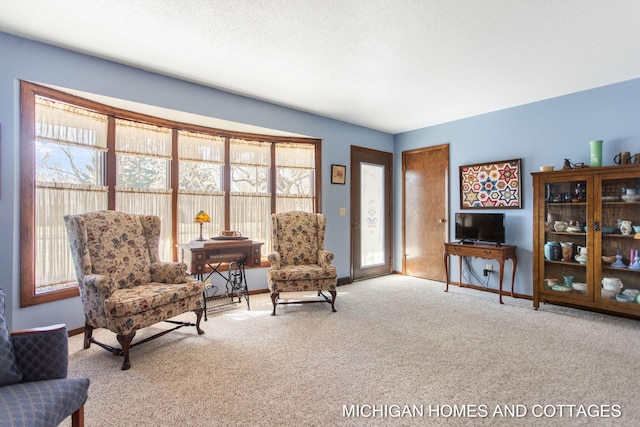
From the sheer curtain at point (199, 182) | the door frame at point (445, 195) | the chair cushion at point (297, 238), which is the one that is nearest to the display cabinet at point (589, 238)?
the door frame at point (445, 195)

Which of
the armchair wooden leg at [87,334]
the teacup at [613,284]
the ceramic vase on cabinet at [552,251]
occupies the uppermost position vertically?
the ceramic vase on cabinet at [552,251]

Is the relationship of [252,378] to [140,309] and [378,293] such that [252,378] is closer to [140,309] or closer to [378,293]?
[140,309]

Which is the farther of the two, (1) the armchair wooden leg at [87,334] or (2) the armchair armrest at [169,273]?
(2) the armchair armrest at [169,273]

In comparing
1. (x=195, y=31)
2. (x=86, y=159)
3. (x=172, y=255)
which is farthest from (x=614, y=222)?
(x=86, y=159)

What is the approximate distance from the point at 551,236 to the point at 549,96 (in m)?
1.70

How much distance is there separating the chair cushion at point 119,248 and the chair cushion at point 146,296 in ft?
0.50

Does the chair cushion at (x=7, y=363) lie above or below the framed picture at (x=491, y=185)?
below

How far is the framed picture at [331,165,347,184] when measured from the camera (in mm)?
4766

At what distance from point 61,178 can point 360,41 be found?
300 centimetres

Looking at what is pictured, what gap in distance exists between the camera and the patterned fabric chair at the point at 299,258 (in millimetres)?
3434

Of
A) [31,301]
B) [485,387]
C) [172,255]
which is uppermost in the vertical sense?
[172,255]

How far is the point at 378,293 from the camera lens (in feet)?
14.0

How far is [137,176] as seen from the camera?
11.5 ft

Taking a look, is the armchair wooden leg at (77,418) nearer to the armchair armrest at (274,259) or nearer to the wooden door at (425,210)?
the armchair armrest at (274,259)
